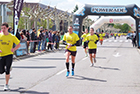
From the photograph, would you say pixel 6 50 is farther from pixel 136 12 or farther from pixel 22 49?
pixel 136 12

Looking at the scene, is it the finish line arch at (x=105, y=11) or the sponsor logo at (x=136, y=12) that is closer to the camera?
the sponsor logo at (x=136, y=12)

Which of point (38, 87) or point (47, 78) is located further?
point (47, 78)

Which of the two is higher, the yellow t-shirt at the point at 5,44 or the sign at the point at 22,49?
the yellow t-shirt at the point at 5,44

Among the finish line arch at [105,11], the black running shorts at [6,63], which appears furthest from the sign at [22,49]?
the finish line arch at [105,11]

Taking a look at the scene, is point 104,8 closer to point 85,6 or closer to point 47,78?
point 85,6

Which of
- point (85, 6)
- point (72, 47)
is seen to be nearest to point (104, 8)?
point (85, 6)

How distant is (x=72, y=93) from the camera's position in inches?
276

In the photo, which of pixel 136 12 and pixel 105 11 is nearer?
pixel 136 12

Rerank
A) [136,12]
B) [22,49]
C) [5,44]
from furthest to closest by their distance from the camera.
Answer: [136,12]
[22,49]
[5,44]

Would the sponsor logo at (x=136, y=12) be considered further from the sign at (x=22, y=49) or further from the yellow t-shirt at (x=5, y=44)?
the yellow t-shirt at (x=5, y=44)

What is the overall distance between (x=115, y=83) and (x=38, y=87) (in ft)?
7.86

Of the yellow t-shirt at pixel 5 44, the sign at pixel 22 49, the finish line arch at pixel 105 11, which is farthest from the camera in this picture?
the finish line arch at pixel 105 11

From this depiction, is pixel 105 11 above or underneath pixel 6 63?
above

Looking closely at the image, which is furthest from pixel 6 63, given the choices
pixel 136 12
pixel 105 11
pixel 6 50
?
pixel 105 11
